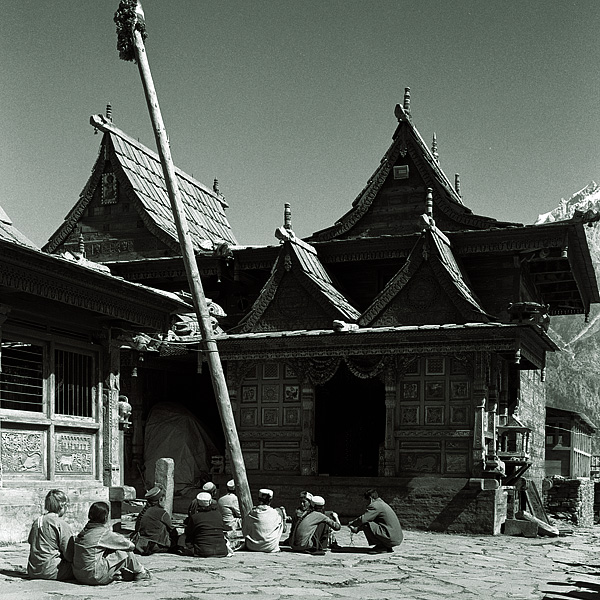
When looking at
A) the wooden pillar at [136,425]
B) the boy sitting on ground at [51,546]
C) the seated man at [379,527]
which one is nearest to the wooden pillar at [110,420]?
→ the seated man at [379,527]

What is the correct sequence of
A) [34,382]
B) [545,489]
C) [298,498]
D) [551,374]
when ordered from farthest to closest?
[551,374], [545,489], [298,498], [34,382]

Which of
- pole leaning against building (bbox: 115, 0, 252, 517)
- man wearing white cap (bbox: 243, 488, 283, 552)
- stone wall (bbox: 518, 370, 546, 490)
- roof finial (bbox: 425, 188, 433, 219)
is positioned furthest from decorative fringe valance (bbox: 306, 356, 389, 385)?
man wearing white cap (bbox: 243, 488, 283, 552)

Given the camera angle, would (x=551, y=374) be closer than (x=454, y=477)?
No

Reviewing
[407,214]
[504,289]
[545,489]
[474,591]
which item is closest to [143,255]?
[407,214]

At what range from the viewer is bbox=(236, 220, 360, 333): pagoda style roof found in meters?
23.5

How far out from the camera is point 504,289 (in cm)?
2414

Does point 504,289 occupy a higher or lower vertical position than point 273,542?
higher

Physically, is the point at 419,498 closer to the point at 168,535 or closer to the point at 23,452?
the point at 168,535

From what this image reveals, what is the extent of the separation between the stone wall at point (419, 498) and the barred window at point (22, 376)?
29.6 feet

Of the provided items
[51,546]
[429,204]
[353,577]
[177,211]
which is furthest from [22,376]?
[429,204]

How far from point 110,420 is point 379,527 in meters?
5.00

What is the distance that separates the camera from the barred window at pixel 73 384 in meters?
16.0

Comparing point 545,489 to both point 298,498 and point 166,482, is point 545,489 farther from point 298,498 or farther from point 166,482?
point 166,482

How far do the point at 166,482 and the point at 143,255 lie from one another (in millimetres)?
12187
